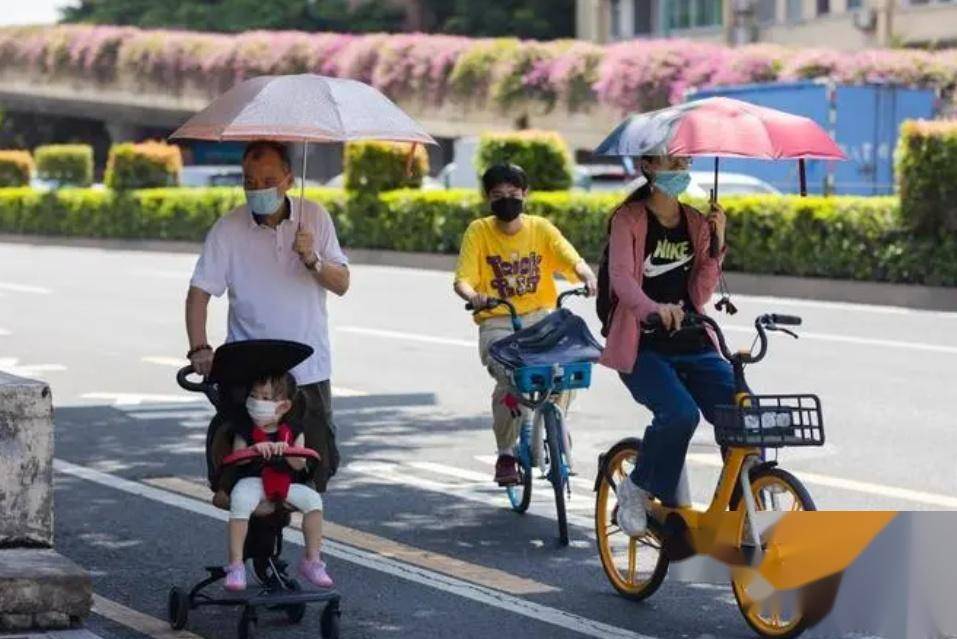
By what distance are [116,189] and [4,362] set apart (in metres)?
27.3

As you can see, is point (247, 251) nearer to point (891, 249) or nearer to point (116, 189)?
point (891, 249)

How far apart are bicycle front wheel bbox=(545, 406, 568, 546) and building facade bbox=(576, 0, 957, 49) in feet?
149

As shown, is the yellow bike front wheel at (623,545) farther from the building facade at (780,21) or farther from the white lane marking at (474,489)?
the building facade at (780,21)

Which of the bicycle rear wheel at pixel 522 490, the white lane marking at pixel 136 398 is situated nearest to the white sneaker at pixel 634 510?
the bicycle rear wheel at pixel 522 490

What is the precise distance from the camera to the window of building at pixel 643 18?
221ft

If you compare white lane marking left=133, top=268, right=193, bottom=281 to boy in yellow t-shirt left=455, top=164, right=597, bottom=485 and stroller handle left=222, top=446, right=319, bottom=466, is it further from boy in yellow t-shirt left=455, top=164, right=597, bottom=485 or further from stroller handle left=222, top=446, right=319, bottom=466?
stroller handle left=222, top=446, right=319, bottom=466

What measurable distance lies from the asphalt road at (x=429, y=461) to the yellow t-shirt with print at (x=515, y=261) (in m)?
1.09

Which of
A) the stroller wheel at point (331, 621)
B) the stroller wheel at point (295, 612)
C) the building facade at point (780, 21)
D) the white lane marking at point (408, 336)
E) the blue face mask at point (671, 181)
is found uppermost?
the building facade at point (780, 21)

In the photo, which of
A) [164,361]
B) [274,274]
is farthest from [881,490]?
[164,361]

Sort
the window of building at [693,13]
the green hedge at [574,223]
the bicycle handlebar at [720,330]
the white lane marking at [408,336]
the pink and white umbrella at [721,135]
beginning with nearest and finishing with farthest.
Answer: the bicycle handlebar at [720,330]
the pink and white umbrella at [721,135]
the white lane marking at [408,336]
the green hedge at [574,223]
the window of building at [693,13]

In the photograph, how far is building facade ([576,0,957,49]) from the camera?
54750 millimetres

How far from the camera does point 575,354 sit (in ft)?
32.2

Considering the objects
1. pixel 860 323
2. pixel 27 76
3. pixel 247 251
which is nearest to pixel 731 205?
pixel 860 323

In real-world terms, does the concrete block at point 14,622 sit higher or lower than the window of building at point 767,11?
lower
